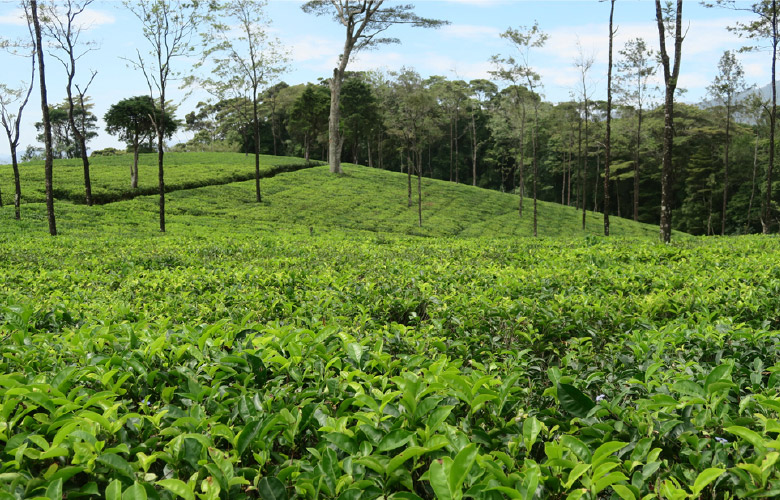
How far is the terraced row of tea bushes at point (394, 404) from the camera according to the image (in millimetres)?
1896

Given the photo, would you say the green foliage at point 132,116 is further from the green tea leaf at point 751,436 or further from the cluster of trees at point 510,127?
the green tea leaf at point 751,436

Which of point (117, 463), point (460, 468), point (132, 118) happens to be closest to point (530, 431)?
point (460, 468)

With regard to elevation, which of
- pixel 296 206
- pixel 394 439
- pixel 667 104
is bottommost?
pixel 394 439

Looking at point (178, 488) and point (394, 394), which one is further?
point (394, 394)

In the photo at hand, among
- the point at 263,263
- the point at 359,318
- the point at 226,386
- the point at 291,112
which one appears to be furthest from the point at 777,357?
the point at 291,112

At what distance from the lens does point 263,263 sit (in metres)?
8.74

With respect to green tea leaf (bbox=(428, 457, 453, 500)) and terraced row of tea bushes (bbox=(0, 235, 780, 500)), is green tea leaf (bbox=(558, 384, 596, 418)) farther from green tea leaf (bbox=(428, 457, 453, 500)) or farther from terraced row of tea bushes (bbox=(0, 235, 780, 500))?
green tea leaf (bbox=(428, 457, 453, 500))

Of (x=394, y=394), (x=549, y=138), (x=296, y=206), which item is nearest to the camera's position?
(x=394, y=394)

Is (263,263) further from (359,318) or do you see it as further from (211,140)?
(211,140)

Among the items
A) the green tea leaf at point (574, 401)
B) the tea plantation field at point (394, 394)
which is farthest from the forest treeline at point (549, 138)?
the green tea leaf at point (574, 401)

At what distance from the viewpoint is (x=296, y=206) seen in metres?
38.1

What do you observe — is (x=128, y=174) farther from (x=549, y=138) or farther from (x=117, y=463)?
(x=549, y=138)

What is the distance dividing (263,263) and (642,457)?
758 cm

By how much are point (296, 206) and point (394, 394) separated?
1448 inches
